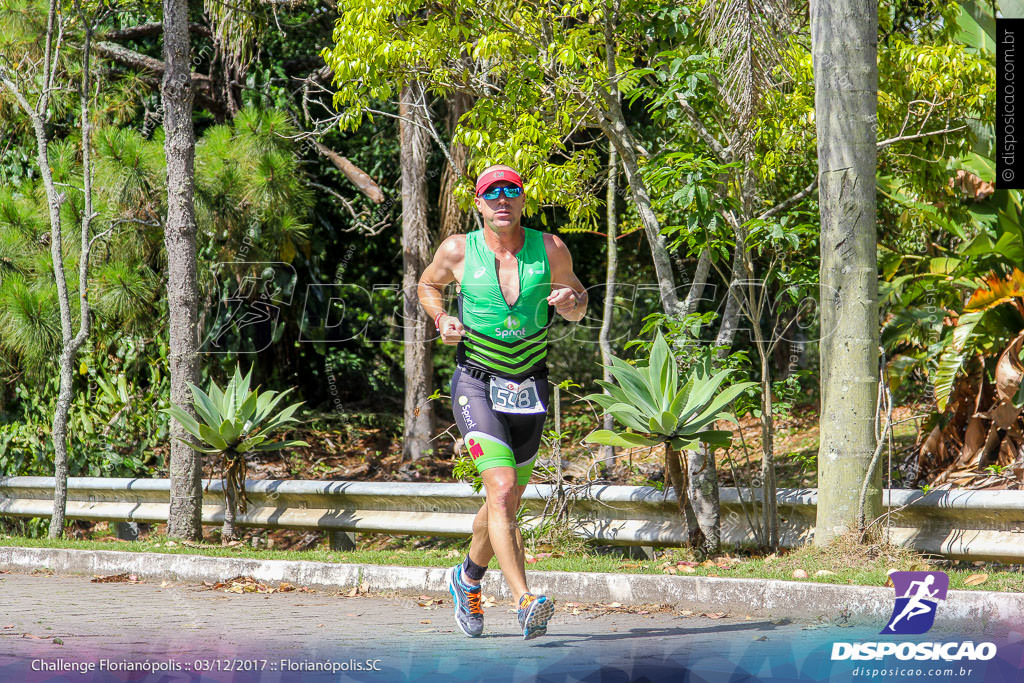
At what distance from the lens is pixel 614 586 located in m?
6.54

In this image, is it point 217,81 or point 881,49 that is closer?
point 881,49

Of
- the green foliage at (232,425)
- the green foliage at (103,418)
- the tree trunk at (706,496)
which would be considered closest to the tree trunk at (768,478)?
the tree trunk at (706,496)

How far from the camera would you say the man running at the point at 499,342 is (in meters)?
5.39

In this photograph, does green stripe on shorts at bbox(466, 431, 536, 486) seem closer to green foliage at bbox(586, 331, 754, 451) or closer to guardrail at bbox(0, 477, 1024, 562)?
green foliage at bbox(586, 331, 754, 451)

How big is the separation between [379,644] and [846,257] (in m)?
3.77

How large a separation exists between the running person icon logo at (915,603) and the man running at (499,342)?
1.89 metres

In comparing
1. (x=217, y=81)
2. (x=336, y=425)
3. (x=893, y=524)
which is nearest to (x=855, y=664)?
(x=893, y=524)

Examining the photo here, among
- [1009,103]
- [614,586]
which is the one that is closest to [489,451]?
[614,586]

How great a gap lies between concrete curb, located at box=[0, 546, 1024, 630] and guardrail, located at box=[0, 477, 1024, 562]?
1.24 meters

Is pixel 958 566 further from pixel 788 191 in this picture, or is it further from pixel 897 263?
pixel 788 191

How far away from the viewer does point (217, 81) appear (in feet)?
49.6

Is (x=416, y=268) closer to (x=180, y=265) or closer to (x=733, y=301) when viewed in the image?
(x=180, y=265)

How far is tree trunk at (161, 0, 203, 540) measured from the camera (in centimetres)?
942

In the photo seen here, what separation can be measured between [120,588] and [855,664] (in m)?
5.17
